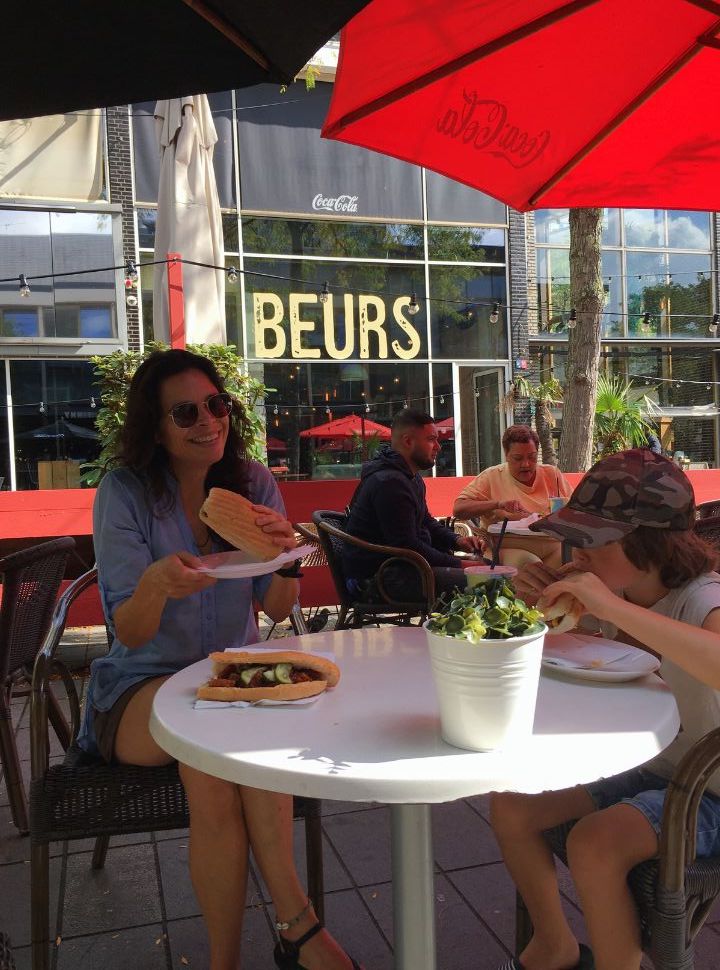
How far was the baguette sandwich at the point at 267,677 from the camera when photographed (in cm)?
146

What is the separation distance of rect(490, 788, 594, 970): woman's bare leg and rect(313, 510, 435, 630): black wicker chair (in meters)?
2.00

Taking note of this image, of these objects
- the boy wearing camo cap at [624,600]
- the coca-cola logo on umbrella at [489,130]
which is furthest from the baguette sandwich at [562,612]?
the coca-cola logo on umbrella at [489,130]

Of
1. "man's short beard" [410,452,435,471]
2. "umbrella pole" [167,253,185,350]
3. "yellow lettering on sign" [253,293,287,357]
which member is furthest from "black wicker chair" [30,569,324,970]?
"yellow lettering on sign" [253,293,287,357]

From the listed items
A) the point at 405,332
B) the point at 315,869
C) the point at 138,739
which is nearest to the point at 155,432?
the point at 138,739

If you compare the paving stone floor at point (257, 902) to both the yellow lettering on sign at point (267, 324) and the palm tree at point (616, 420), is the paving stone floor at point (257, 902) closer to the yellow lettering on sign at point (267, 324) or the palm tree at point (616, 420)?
the yellow lettering on sign at point (267, 324)

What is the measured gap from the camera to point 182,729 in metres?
1.33

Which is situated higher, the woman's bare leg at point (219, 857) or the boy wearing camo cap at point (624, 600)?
the boy wearing camo cap at point (624, 600)

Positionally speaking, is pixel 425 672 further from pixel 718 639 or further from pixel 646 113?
pixel 646 113

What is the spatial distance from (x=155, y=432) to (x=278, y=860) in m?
1.19

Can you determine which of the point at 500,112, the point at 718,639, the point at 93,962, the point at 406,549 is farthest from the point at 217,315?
the point at 718,639

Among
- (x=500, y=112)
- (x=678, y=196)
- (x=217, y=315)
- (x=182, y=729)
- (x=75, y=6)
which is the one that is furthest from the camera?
(x=217, y=315)

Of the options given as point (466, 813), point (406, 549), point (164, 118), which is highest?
point (164, 118)

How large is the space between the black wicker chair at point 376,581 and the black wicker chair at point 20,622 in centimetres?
142

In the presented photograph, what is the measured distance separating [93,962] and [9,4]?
246cm
